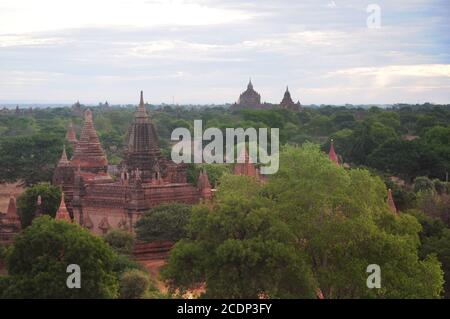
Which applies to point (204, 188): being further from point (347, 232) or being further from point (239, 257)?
point (239, 257)

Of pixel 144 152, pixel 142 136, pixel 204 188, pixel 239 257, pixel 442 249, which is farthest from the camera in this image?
pixel 142 136

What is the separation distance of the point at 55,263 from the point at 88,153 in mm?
28265

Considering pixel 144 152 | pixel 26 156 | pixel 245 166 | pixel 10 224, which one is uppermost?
pixel 144 152

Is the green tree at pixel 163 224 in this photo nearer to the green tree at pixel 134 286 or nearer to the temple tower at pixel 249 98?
the green tree at pixel 134 286

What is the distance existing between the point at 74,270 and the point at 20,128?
127 m

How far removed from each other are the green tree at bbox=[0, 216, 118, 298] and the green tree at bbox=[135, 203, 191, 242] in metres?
14.8

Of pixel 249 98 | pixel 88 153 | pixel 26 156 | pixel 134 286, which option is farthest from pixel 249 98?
pixel 134 286

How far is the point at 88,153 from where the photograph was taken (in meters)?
58.2

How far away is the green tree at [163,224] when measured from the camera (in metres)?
47.2

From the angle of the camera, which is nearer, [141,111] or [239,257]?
[239,257]

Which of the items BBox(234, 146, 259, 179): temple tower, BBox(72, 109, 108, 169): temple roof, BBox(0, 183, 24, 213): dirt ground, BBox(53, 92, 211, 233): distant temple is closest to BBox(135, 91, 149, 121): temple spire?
BBox(53, 92, 211, 233): distant temple
